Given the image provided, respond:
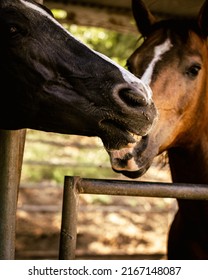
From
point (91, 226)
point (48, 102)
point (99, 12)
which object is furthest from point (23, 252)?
point (48, 102)

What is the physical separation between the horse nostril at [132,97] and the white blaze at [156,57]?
84cm

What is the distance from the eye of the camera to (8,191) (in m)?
2.25

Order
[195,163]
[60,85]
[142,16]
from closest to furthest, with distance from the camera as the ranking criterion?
[60,85], [195,163], [142,16]

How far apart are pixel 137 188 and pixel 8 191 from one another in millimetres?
507

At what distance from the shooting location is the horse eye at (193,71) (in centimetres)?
317

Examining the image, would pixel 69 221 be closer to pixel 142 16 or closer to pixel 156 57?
pixel 156 57

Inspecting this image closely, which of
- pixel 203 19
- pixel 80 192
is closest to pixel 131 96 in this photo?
pixel 80 192

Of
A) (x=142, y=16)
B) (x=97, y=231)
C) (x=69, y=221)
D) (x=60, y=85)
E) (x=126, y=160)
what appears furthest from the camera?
(x=97, y=231)

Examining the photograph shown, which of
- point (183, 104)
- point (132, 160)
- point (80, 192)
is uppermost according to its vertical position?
point (80, 192)

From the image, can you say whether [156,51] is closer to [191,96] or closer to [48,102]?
[191,96]

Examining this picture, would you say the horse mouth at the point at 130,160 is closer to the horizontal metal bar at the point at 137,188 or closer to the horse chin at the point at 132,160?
the horse chin at the point at 132,160

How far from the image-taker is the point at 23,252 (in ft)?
21.9

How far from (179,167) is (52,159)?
8.14 m

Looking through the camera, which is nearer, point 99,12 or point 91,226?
point 99,12
